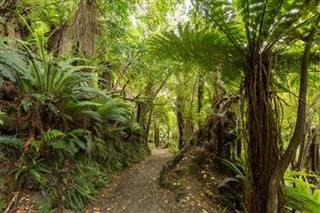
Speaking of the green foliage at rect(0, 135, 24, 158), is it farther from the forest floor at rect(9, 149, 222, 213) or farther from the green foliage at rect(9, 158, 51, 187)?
the forest floor at rect(9, 149, 222, 213)

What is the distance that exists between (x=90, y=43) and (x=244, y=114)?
3.18m

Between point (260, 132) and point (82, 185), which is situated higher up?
point (260, 132)

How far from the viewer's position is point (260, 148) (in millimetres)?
1986

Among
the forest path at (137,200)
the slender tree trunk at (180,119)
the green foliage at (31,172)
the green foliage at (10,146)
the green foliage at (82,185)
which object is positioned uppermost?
the slender tree trunk at (180,119)

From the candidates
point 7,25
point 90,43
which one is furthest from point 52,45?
point 90,43

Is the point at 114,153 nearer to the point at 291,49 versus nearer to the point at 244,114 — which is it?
the point at 244,114

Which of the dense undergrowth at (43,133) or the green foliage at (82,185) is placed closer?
the dense undergrowth at (43,133)

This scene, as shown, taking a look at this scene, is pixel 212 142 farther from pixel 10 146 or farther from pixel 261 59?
pixel 10 146

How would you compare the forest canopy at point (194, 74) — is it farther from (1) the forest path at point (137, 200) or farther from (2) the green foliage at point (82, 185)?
(1) the forest path at point (137, 200)

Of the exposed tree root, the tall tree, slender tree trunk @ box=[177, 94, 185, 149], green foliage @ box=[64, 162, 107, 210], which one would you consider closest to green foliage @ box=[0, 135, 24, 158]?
green foliage @ box=[64, 162, 107, 210]

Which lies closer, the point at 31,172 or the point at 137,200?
the point at 31,172

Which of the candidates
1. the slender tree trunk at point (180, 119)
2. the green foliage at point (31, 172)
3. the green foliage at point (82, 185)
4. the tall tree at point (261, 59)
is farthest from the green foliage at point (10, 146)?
the slender tree trunk at point (180, 119)

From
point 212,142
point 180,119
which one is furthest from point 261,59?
point 180,119

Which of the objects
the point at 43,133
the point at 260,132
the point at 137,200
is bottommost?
the point at 137,200
